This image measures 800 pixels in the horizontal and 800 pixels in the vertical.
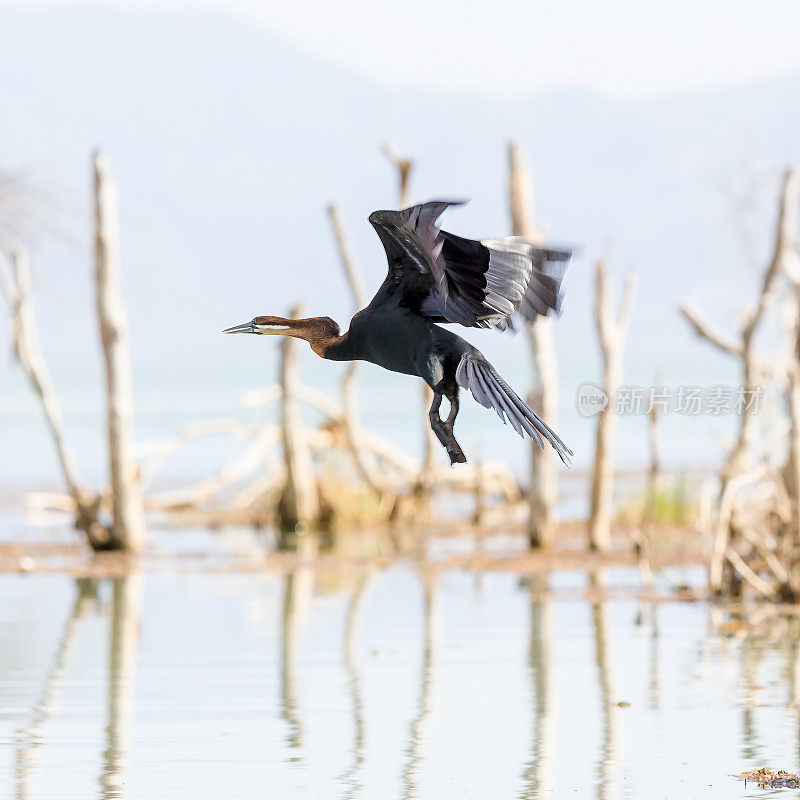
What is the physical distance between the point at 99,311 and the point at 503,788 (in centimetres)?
909

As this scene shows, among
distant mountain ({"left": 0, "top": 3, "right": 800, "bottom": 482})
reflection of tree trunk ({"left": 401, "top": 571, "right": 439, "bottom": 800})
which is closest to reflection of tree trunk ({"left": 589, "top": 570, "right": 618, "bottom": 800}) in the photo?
reflection of tree trunk ({"left": 401, "top": 571, "right": 439, "bottom": 800})

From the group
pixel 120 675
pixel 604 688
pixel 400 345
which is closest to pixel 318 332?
pixel 400 345

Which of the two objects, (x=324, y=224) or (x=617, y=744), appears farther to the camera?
(x=324, y=224)

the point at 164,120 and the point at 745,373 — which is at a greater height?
the point at 164,120

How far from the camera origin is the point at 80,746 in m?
8.23

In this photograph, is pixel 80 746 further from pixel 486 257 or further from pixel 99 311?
pixel 99 311

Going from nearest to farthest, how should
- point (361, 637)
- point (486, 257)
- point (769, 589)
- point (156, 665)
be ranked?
point (486, 257), point (156, 665), point (361, 637), point (769, 589)

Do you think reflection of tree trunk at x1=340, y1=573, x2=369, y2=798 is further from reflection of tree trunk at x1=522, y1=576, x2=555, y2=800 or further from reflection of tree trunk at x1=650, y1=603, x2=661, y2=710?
reflection of tree trunk at x1=650, y1=603, x2=661, y2=710

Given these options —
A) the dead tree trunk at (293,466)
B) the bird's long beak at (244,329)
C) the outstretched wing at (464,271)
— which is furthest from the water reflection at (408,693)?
the dead tree trunk at (293,466)

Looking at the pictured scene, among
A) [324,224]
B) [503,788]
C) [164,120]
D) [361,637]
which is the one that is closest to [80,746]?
[503,788]

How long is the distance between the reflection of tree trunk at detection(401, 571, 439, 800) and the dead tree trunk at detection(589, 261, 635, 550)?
203 cm

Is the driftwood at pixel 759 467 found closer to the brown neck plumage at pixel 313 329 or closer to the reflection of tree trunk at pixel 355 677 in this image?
the reflection of tree trunk at pixel 355 677

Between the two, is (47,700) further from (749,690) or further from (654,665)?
(749,690)

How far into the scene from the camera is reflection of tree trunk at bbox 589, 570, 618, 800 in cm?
752
